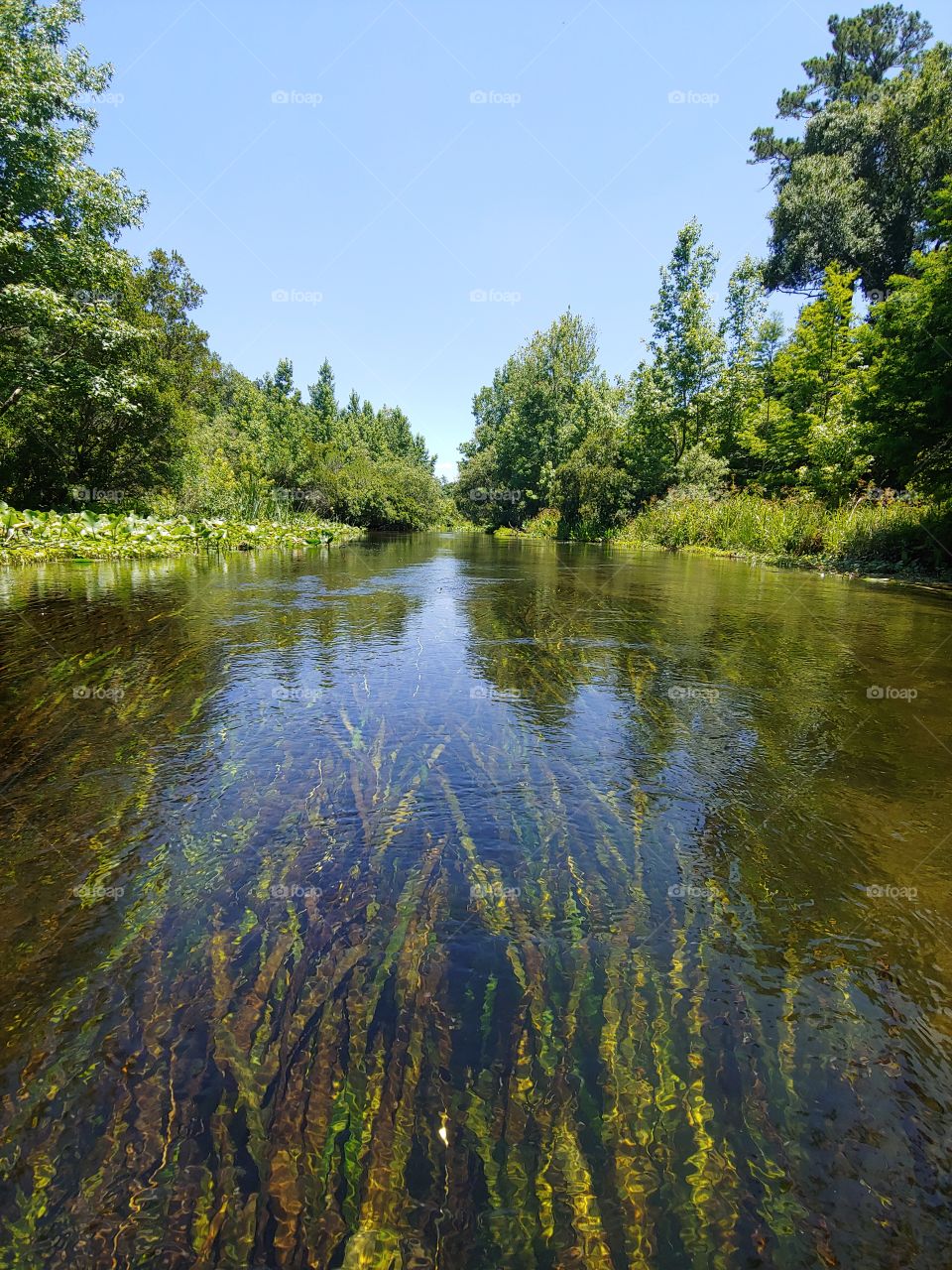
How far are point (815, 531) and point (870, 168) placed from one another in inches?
1613

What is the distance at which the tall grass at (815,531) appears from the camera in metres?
18.1

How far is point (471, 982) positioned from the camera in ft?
7.81

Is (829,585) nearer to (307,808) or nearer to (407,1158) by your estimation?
(307,808)

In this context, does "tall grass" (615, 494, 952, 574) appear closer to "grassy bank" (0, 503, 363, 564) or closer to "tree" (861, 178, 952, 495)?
"tree" (861, 178, 952, 495)

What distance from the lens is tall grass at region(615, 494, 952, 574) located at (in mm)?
18141

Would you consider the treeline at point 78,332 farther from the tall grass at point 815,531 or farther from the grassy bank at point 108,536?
the tall grass at point 815,531

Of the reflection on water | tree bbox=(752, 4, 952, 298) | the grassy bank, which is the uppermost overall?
tree bbox=(752, 4, 952, 298)

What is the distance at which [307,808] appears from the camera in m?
3.73

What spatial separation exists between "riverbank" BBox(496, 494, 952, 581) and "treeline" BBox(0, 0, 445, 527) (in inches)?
936

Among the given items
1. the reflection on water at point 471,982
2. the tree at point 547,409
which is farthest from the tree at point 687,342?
the reflection on water at point 471,982

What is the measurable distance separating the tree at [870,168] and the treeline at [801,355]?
0.11 metres

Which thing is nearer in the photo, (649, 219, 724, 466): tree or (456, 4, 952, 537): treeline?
(456, 4, 952, 537): treeline

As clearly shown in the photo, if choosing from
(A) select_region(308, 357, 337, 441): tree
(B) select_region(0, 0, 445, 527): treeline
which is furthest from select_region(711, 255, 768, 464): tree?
(A) select_region(308, 357, 337, 441): tree

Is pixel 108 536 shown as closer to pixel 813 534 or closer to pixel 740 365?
pixel 813 534
